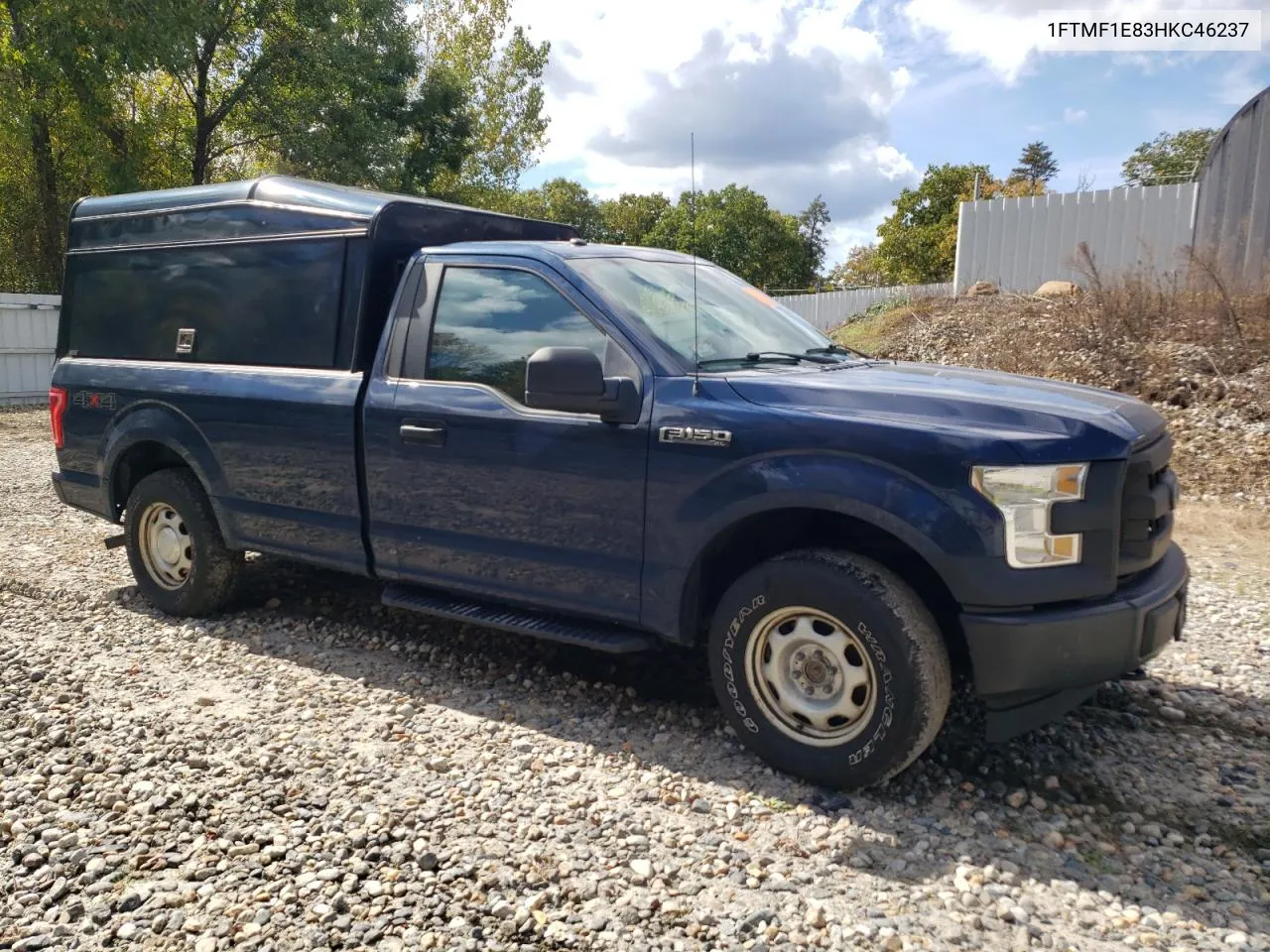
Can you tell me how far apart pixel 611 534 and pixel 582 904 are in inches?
58.3

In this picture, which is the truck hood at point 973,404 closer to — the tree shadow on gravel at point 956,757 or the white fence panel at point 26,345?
the tree shadow on gravel at point 956,757

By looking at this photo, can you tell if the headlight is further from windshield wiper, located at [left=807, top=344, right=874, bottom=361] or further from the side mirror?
windshield wiper, located at [left=807, top=344, right=874, bottom=361]

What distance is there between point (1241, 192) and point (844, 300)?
998 centimetres

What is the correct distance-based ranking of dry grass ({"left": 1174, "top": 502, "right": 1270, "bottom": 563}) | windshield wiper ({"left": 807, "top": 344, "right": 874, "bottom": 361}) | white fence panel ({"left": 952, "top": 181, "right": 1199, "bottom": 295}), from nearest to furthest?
1. windshield wiper ({"left": 807, "top": 344, "right": 874, "bottom": 361})
2. dry grass ({"left": 1174, "top": 502, "right": 1270, "bottom": 563})
3. white fence panel ({"left": 952, "top": 181, "right": 1199, "bottom": 295})

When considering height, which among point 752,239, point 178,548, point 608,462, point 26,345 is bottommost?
point 178,548

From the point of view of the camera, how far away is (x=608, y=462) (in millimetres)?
3900

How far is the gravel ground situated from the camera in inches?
110

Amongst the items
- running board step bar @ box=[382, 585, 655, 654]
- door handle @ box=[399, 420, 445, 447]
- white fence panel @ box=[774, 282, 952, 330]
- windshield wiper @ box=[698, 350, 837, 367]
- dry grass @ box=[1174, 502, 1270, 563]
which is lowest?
running board step bar @ box=[382, 585, 655, 654]

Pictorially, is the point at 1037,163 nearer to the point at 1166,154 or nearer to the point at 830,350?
A: the point at 1166,154

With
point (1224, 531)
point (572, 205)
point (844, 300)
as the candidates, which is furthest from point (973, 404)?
point (572, 205)

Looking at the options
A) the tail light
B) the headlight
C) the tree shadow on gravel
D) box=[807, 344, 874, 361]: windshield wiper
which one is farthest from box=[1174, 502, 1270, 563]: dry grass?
the tail light

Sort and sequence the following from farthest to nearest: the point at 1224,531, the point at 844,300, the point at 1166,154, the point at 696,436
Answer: the point at 1166,154, the point at 844,300, the point at 1224,531, the point at 696,436

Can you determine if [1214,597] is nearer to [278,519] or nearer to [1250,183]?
[278,519]

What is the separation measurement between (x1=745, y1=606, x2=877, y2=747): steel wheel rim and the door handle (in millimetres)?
1674
